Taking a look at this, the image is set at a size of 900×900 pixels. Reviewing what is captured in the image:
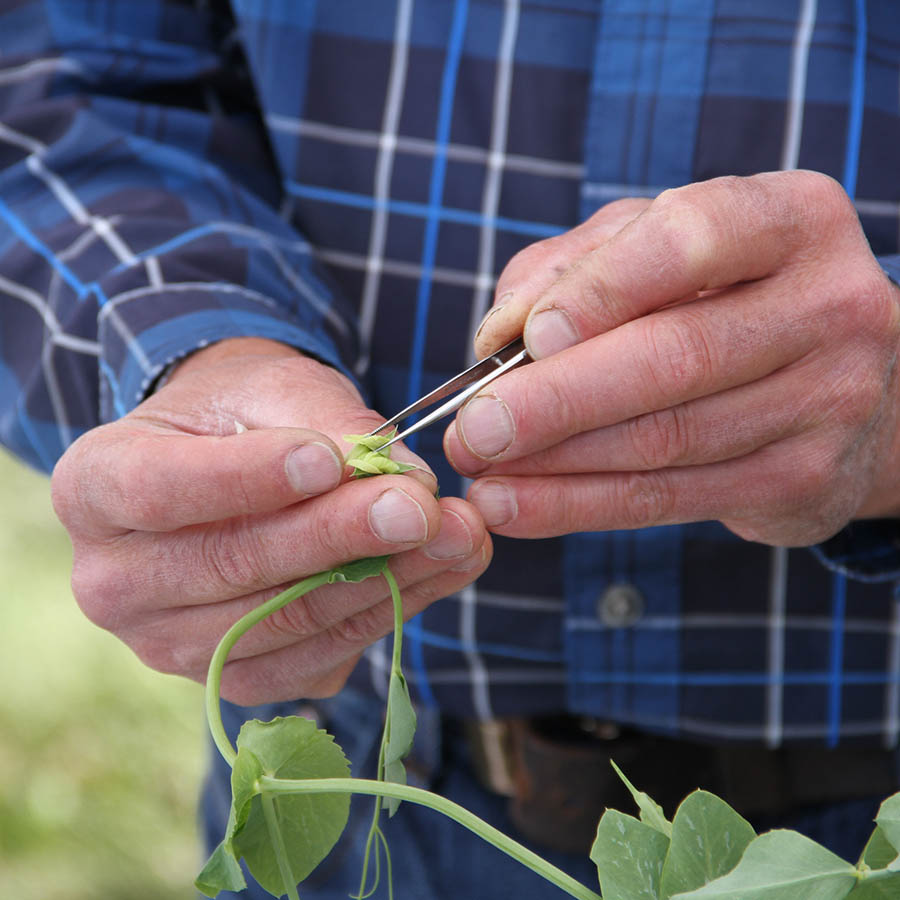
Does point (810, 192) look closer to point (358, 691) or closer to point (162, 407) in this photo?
point (162, 407)

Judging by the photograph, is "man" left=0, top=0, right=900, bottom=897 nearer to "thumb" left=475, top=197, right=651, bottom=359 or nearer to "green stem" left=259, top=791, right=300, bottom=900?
"thumb" left=475, top=197, right=651, bottom=359

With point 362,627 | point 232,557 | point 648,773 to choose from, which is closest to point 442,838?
point 648,773

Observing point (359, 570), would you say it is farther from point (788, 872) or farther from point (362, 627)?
point (788, 872)

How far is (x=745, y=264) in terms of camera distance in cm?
60

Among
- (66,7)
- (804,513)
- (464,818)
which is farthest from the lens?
(66,7)

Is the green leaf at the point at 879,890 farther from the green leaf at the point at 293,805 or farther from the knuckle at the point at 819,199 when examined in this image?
the knuckle at the point at 819,199

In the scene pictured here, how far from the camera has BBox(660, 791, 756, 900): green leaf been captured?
0.37 m

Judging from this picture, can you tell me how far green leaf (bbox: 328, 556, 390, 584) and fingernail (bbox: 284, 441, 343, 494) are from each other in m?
0.06

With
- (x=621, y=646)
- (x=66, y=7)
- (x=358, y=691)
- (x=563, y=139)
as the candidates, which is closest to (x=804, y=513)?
(x=621, y=646)

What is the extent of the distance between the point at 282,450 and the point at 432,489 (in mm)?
103

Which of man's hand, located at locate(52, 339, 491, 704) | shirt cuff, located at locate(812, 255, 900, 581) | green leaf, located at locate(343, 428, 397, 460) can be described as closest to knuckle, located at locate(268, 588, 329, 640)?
man's hand, located at locate(52, 339, 491, 704)

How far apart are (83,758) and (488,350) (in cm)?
197

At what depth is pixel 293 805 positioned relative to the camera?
47cm

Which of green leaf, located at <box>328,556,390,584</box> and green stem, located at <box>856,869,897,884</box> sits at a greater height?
green stem, located at <box>856,869,897,884</box>
